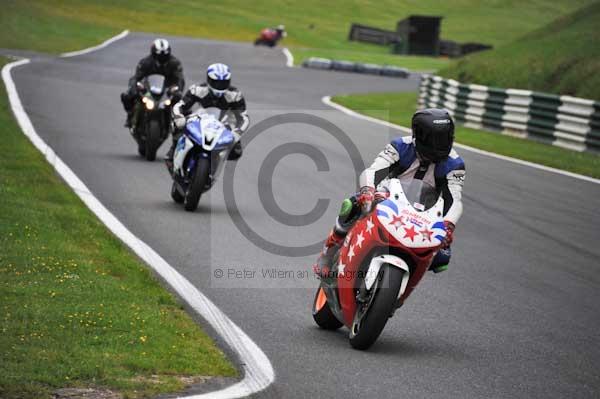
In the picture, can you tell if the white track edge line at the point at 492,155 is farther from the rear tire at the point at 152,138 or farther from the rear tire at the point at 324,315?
the rear tire at the point at 324,315

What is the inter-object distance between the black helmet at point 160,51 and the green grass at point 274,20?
2451 centimetres

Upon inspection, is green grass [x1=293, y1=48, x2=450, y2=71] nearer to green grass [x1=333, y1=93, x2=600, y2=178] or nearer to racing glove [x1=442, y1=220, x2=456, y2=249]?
green grass [x1=333, y1=93, x2=600, y2=178]

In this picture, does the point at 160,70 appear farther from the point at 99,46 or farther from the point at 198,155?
the point at 99,46

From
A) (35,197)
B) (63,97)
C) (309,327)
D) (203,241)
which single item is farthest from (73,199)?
(63,97)

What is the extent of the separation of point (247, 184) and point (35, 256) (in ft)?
21.9

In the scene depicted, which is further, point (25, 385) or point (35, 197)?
point (35, 197)

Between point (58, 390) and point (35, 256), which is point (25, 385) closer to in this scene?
point (58, 390)

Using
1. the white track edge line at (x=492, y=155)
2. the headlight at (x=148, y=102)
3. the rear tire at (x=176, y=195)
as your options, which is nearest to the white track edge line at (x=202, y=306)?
the rear tire at (x=176, y=195)

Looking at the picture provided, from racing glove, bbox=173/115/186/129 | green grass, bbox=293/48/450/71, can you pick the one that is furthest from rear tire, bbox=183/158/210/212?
green grass, bbox=293/48/450/71

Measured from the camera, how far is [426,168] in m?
7.24

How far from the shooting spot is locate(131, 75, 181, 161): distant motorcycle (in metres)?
16.8

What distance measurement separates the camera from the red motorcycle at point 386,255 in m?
6.75

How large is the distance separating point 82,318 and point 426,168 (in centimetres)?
248

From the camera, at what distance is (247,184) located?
15312 mm
